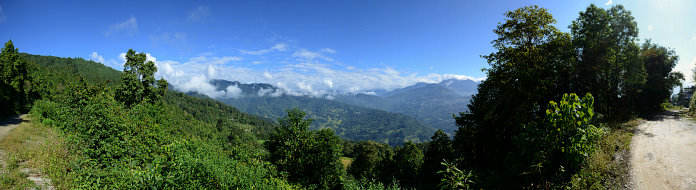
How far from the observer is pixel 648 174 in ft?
26.2

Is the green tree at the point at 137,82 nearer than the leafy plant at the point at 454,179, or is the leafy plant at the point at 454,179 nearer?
the leafy plant at the point at 454,179

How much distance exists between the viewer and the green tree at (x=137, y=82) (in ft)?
67.3

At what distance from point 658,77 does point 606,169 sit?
31.6 metres

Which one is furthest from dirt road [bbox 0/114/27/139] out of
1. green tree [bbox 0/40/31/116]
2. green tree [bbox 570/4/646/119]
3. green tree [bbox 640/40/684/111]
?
green tree [bbox 640/40/684/111]

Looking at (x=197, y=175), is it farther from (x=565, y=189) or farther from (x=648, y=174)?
(x=648, y=174)

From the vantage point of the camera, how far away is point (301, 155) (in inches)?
735

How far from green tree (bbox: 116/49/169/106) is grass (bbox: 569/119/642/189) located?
93.9ft

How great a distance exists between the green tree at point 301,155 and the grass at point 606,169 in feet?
49.6

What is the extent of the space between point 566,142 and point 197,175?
1151cm

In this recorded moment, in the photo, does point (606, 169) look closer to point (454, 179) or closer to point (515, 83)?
point (515, 83)

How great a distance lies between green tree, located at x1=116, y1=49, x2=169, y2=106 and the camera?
20516mm

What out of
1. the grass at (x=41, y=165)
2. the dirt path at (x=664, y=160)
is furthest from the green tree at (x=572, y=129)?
the grass at (x=41, y=165)

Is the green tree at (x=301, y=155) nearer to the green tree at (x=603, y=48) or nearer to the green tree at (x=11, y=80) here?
the green tree at (x=603, y=48)

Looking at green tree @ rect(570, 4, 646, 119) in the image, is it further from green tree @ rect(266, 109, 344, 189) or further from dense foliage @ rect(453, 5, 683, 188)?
green tree @ rect(266, 109, 344, 189)
